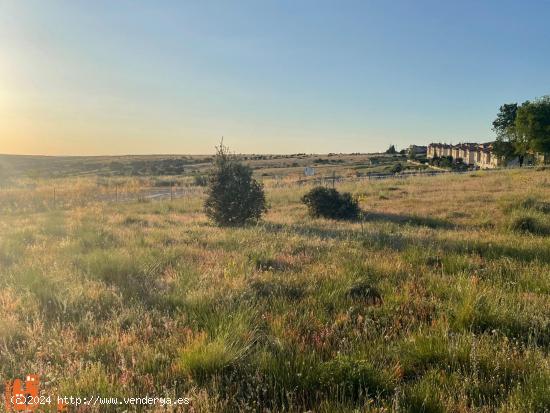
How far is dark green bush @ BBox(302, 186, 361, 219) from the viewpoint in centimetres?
1856

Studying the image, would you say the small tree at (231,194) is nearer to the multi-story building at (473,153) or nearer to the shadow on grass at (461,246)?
the shadow on grass at (461,246)

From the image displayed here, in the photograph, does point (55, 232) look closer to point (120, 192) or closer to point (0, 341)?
point (0, 341)

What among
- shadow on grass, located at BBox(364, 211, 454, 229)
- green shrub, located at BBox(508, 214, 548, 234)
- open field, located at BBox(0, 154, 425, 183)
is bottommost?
shadow on grass, located at BBox(364, 211, 454, 229)

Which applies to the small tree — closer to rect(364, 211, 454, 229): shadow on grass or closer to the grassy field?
rect(364, 211, 454, 229): shadow on grass

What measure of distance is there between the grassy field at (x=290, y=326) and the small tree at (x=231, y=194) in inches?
283

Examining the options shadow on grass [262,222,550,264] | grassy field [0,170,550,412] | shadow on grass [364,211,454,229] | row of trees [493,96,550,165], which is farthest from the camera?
row of trees [493,96,550,165]

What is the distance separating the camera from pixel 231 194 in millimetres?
16234

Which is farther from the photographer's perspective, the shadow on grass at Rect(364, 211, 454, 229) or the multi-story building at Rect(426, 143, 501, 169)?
the multi-story building at Rect(426, 143, 501, 169)

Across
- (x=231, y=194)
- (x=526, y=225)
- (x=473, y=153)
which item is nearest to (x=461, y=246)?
(x=526, y=225)

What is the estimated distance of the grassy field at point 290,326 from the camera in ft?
10.6

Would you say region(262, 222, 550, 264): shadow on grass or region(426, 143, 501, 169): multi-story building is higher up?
region(426, 143, 501, 169): multi-story building

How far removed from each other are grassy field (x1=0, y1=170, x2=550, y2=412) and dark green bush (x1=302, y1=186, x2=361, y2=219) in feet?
31.1

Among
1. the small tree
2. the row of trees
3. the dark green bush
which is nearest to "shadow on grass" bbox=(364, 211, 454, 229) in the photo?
the dark green bush

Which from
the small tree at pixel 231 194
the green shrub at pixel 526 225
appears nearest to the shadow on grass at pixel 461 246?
the green shrub at pixel 526 225
